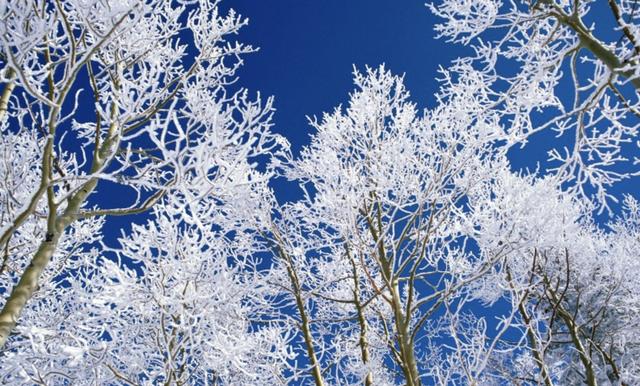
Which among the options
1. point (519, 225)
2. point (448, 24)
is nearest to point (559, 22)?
point (448, 24)

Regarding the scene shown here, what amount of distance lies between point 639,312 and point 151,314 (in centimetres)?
1013

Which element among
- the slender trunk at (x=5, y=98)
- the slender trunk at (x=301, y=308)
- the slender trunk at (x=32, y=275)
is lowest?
the slender trunk at (x=32, y=275)

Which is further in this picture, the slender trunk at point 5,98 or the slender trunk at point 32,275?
the slender trunk at point 5,98

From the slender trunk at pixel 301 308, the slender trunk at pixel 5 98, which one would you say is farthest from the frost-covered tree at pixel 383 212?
the slender trunk at pixel 5 98

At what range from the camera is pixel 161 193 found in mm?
3154

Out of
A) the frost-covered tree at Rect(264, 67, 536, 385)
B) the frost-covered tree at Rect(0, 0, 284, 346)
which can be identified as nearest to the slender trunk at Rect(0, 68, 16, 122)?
the frost-covered tree at Rect(0, 0, 284, 346)

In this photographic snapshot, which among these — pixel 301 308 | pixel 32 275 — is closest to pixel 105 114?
pixel 32 275

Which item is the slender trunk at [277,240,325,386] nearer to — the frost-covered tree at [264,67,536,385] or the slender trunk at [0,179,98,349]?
the frost-covered tree at [264,67,536,385]

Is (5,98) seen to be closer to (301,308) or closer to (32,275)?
(32,275)

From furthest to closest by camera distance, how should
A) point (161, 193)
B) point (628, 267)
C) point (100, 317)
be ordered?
point (628, 267) → point (100, 317) → point (161, 193)

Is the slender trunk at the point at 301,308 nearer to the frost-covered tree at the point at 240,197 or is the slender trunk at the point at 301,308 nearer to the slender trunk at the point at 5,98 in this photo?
the frost-covered tree at the point at 240,197

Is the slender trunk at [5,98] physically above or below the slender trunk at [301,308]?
above

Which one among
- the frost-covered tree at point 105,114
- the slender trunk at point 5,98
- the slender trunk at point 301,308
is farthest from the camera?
the slender trunk at point 301,308

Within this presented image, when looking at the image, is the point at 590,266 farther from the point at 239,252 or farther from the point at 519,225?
the point at 239,252
